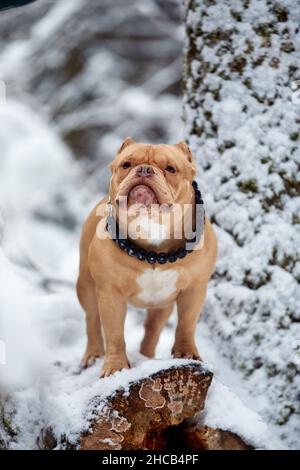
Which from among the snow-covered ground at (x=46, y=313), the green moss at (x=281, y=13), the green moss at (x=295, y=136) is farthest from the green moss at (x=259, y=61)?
the snow-covered ground at (x=46, y=313)

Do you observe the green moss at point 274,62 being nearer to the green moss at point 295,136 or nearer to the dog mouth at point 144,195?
the green moss at point 295,136

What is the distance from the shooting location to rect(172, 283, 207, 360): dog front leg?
1.33m

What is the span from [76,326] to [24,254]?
1.64 feet

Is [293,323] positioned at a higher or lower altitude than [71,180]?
higher

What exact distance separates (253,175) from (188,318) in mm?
612

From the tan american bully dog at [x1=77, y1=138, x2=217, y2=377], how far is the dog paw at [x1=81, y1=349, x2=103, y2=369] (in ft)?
0.63

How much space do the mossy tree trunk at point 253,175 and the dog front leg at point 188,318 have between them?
0.38 m

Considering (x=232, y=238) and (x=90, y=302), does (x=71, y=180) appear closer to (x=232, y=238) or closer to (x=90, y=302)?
(x=232, y=238)

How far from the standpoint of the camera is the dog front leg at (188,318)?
1331 mm

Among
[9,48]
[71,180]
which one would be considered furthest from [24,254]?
[9,48]

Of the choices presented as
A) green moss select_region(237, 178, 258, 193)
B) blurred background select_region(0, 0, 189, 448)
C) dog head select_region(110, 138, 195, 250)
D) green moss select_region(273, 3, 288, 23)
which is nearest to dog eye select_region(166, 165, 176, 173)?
dog head select_region(110, 138, 195, 250)

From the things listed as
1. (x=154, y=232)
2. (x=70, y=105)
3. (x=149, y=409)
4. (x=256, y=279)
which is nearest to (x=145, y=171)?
(x=154, y=232)

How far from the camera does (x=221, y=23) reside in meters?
1.89

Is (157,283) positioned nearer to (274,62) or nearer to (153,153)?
(153,153)
